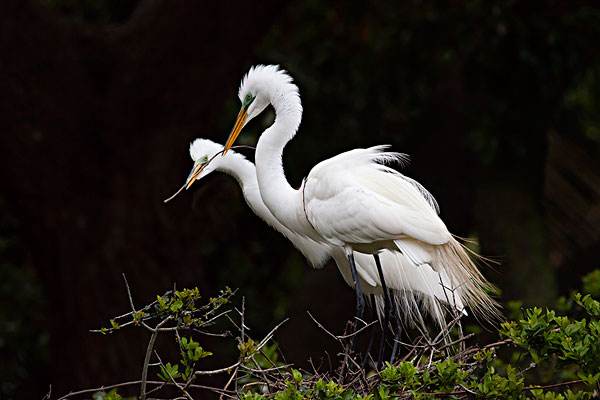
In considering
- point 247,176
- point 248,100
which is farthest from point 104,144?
point 248,100

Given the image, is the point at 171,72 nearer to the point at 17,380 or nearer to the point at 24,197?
the point at 24,197

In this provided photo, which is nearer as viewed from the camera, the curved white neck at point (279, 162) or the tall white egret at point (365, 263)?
the curved white neck at point (279, 162)

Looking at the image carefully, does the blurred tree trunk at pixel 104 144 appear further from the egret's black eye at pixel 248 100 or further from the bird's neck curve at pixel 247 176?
the egret's black eye at pixel 248 100

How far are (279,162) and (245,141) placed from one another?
236 centimetres

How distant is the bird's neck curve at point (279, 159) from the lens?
3855 mm

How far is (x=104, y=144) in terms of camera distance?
5.36 metres

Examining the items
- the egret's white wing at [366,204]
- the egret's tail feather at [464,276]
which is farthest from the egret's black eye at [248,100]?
the egret's tail feather at [464,276]

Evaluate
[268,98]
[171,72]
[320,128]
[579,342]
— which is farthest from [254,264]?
[579,342]

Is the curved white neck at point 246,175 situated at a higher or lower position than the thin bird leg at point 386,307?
higher

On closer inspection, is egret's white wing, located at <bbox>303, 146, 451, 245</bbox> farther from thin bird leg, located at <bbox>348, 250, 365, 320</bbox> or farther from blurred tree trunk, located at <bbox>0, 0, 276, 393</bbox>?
blurred tree trunk, located at <bbox>0, 0, 276, 393</bbox>

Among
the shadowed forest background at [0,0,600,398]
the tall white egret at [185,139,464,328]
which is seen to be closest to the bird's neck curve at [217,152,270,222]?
the tall white egret at [185,139,464,328]

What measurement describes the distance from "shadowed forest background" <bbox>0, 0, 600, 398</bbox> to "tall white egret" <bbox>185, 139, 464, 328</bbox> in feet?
2.48

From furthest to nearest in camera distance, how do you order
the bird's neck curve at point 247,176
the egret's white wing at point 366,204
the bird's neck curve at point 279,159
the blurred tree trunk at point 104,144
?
the blurred tree trunk at point 104,144
the bird's neck curve at point 247,176
the bird's neck curve at point 279,159
the egret's white wing at point 366,204

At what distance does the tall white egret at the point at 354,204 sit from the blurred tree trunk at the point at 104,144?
57.9 inches
